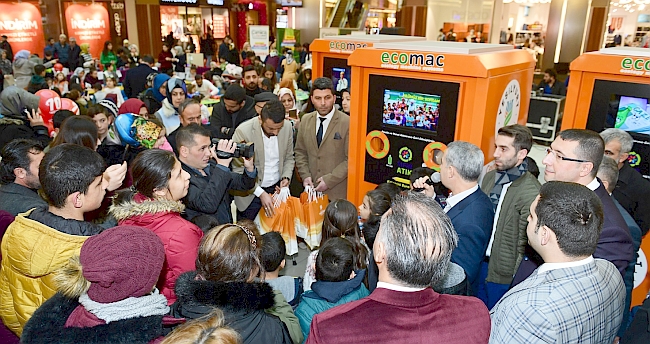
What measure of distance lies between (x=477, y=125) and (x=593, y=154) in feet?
3.16

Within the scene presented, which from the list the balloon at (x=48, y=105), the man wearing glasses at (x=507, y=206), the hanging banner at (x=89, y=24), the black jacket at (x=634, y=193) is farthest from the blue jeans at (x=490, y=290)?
the hanging banner at (x=89, y=24)

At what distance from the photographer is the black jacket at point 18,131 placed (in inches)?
163

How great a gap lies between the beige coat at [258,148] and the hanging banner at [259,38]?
7932 mm

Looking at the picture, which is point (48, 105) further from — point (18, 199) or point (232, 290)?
point (232, 290)

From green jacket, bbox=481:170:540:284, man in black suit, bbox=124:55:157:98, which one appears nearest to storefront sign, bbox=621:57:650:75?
green jacket, bbox=481:170:540:284

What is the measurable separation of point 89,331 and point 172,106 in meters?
3.62

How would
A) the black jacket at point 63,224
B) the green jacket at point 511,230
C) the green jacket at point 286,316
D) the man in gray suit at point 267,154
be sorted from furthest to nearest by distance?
the man in gray suit at point 267,154 < the green jacket at point 511,230 < the black jacket at point 63,224 < the green jacket at point 286,316

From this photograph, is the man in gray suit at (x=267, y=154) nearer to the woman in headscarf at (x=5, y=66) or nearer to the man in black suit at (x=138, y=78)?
the man in black suit at (x=138, y=78)

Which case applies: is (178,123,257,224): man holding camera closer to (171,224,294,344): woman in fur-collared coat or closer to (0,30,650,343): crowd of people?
(0,30,650,343): crowd of people

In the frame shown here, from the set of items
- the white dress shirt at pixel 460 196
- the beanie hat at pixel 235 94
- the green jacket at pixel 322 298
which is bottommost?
the green jacket at pixel 322 298

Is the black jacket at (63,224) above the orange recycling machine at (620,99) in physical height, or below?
below

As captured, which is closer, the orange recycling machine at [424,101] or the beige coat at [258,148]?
the orange recycling machine at [424,101]

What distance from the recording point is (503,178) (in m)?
3.17

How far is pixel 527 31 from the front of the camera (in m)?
18.0
